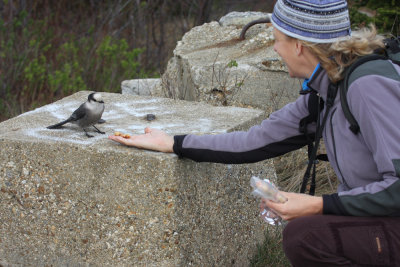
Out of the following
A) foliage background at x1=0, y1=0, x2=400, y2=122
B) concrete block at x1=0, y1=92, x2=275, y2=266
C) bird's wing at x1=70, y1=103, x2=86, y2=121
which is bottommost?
foliage background at x1=0, y1=0, x2=400, y2=122

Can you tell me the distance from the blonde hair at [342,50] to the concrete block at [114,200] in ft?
2.44

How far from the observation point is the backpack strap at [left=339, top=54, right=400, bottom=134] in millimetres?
1915

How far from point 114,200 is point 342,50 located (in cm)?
116

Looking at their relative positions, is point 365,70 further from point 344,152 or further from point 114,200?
point 114,200

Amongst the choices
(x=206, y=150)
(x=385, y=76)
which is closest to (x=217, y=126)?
(x=206, y=150)

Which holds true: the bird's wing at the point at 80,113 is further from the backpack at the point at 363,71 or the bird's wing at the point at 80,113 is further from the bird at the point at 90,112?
the backpack at the point at 363,71

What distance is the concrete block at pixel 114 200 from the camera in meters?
2.52

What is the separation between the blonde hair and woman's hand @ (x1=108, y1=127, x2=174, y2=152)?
731mm

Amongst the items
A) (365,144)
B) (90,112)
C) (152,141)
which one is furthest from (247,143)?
(90,112)

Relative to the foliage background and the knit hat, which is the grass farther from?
the foliage background

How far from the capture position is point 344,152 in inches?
80.2

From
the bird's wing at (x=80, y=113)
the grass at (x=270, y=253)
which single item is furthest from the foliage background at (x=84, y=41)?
the bird's wing at (x=80, y=113)

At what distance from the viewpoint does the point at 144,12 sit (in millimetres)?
8328

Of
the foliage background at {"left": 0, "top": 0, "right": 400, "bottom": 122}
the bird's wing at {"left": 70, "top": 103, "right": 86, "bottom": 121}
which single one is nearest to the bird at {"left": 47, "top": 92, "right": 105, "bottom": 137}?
the bird's wing at {"left": 70, "top": 103, "right": 86, "bottom": 121}
